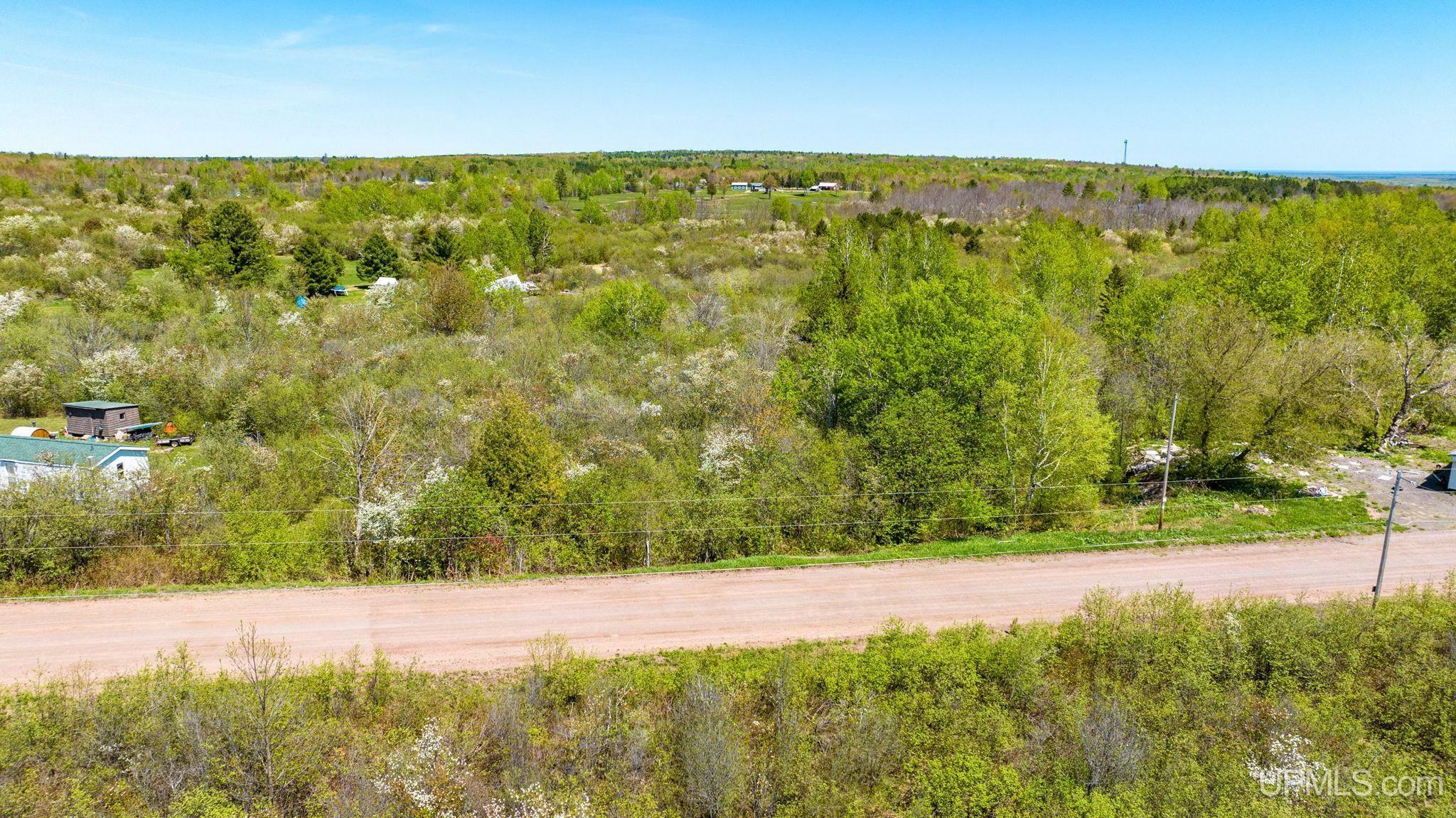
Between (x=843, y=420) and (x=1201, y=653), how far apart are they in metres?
18.2

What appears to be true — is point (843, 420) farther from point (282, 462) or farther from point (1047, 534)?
point (282, 462)

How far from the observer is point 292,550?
20.9 meters

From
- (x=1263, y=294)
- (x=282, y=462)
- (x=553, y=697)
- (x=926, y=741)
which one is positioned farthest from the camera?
(x=1263, y=294)

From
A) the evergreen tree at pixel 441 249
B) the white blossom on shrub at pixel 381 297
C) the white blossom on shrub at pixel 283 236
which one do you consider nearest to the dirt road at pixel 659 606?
the white blossom on shrub at pixel 381 297

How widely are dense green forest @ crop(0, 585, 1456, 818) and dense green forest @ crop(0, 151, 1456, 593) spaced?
6059 mm

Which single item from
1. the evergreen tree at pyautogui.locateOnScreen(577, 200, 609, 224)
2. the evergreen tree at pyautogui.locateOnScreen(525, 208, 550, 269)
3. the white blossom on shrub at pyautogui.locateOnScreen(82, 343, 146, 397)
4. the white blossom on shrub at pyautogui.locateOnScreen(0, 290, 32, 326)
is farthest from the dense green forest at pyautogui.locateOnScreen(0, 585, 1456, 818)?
the evergreen tree at pyautogui.locateOnScreen(577, 200, 609, 224)

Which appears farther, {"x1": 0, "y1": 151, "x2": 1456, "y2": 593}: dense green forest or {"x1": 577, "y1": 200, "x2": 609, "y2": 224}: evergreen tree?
{"x1": 577, "y1": 200, "x2": 609, "y2": 224}: evergreen tree

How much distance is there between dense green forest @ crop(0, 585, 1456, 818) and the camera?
12.8 meters

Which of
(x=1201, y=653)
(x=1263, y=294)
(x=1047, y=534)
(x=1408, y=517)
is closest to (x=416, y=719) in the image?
(x=1201, y=653)

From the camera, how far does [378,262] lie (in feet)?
237

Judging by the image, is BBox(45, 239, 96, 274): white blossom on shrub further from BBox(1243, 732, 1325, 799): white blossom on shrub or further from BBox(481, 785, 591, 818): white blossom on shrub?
BBox(1243, 732, 1325, 799): white blossom on shrub

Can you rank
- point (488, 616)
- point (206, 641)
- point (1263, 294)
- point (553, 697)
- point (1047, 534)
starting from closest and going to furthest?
point (553, 697) < point (206, 641) < point (488, 616) < point (1047, 534) < point (1263, 294)

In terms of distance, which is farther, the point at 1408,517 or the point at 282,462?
the point at 282,462

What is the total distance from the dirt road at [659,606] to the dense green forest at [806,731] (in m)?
1.04
